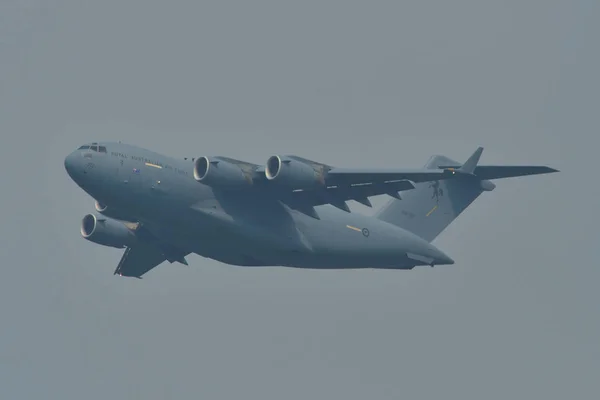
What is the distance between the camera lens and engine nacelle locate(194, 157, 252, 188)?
2991cm

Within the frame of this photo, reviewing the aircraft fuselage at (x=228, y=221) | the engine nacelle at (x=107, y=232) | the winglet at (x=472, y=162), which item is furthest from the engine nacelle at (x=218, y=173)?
the winglet at (x=472, y=162)

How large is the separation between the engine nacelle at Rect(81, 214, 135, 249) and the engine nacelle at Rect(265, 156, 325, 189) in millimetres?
5748

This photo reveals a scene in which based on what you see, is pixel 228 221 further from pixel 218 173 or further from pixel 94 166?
pixel 94 166

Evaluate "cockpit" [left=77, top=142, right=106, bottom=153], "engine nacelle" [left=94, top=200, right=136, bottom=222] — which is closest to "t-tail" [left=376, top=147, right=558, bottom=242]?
"engine nacelle" [left=94, top=200, right=136, bottom=222]

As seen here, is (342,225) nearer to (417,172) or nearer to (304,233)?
(304,233)

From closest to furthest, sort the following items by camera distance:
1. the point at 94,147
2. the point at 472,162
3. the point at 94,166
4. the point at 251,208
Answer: the point at 94,166
the point at 94,147
the point at 251,208
the point at 472,162

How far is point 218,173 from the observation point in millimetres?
29969

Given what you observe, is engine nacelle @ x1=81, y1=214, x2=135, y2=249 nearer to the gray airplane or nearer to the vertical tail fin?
the gray airplane

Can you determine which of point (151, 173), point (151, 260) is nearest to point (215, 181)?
point (151, 173)

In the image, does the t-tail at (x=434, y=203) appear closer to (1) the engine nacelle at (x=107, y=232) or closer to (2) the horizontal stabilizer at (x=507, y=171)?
(2) the horizontal stabilizer at (x=507, y=171)

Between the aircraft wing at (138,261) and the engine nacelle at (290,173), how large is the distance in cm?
652

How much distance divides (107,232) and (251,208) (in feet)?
15.6

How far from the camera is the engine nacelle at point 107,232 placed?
33.9 metres

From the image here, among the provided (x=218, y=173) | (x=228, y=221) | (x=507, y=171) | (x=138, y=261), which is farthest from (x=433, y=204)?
(x=218, y=173)
